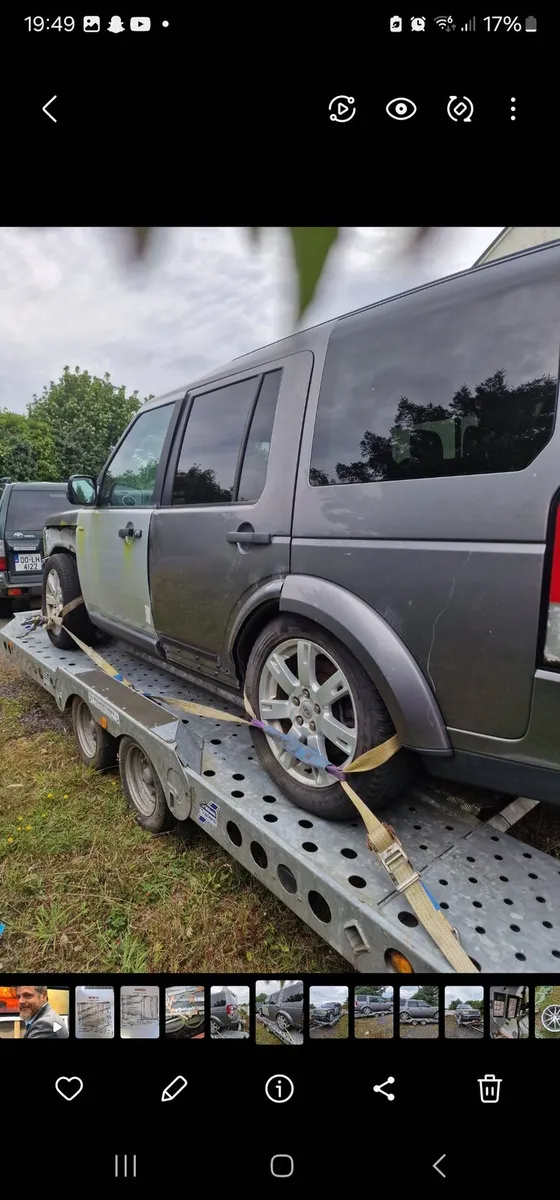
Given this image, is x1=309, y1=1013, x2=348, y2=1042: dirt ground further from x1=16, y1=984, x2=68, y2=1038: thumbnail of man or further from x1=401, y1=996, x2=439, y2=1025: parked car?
x1=16, y1=984, x2=68, y2=1038: thumbnail of man

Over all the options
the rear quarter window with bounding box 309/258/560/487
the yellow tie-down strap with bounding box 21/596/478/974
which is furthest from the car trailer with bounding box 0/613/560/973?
the rear quarter window with bounding box 309/258/560/487

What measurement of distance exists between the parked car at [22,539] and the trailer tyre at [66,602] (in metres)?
2.63

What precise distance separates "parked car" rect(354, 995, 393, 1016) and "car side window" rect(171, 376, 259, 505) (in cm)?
181

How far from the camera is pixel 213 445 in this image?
8.11ft

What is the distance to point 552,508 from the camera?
1.27 m

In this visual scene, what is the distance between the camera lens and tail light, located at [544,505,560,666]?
127 centimetres

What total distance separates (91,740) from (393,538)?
2.26 metres
